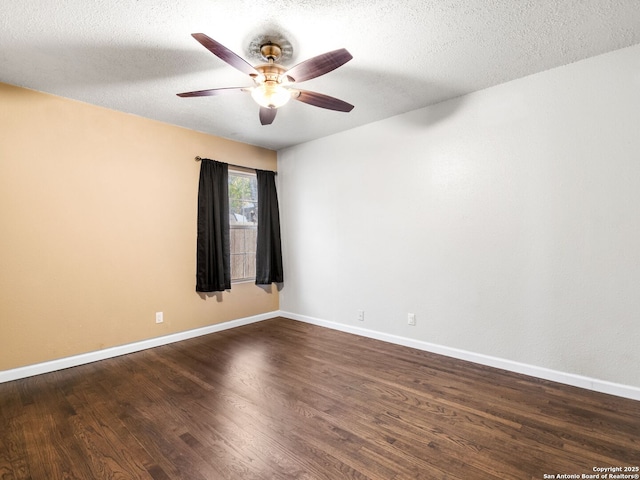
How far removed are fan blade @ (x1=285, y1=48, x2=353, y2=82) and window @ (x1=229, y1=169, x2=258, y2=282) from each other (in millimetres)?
2533

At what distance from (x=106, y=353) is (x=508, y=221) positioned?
4.10m

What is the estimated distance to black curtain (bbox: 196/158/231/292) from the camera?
3857 mm

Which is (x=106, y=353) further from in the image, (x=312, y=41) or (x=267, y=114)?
(x=312, y=41)

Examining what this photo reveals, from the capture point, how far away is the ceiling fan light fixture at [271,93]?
85.5 inches

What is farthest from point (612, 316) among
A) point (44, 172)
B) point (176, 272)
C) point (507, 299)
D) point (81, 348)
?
point (44, 172)

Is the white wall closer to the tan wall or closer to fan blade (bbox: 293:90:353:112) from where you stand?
fan blade (bbox: 293:90:353:112)

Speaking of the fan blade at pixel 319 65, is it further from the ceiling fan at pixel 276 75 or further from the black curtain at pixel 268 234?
the black curtain at pixel 268 234

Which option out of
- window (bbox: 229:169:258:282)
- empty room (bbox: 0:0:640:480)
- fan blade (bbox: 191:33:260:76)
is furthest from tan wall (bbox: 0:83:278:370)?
fan blade (bbox: 191:33:260:76)

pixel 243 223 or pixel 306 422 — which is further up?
pixel 243 223

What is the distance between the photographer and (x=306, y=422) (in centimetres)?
199

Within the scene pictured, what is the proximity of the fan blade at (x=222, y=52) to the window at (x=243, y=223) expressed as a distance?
2.45 metres

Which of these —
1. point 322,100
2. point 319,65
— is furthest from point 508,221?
point 319,65

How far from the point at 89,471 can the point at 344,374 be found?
70.9 inches

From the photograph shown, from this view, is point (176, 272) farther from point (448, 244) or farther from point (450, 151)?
point (450, 151)
